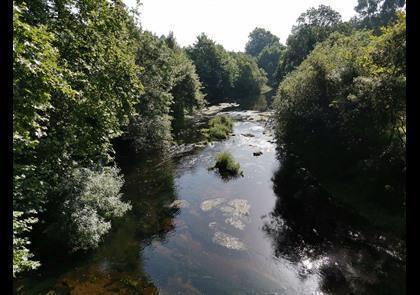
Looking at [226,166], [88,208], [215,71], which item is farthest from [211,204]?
[215,71]

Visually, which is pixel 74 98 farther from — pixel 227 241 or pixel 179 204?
pixel 179 204

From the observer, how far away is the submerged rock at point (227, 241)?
62.0 ft

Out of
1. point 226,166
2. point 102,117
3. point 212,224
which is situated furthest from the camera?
point 226,166

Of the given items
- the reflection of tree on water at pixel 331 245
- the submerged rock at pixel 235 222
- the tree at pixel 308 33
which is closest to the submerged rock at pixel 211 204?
the submerged rock at pixel 235 222

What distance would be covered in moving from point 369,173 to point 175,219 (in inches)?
547

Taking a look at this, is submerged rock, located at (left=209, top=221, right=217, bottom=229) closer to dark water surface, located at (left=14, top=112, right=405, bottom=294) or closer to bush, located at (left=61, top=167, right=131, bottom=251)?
dark water surface, located at (left=14, top=112, right=405, bottom=294)

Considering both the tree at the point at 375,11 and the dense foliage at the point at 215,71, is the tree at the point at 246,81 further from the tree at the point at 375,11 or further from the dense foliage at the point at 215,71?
the tree at the point at 375,11

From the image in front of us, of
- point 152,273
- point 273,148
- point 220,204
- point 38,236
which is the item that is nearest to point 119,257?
point 152,273

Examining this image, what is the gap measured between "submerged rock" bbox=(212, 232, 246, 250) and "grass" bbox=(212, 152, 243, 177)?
10.6 meters

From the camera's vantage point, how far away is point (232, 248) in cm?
1870

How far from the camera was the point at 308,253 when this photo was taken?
17.7 m

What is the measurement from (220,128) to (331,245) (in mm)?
28610

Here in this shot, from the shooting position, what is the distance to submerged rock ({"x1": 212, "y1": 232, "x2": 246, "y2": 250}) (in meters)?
18.9

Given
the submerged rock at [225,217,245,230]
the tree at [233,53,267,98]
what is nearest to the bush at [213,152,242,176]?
the submerged rock at [225,217,245,230]
